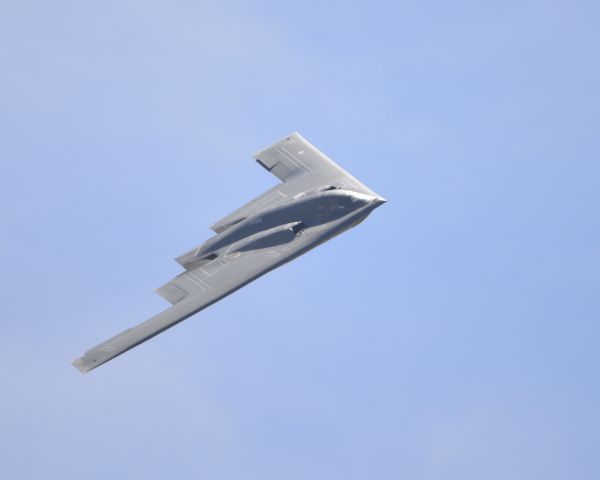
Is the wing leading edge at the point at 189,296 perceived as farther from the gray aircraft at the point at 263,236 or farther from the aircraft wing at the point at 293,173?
the aircraft wing at the point at 293,173

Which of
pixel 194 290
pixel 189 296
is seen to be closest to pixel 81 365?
pixel 189 296

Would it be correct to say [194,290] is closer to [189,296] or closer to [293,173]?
[189,296]

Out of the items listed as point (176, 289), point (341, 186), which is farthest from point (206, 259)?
point (341, 186)

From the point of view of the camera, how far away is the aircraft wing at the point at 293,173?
62281 mm

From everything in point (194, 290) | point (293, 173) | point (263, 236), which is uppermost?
point (293, 173)

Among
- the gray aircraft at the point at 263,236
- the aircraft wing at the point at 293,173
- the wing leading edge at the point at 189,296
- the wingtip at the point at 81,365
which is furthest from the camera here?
the aircraft wing at the point at 293,173

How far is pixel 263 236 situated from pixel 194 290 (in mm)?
4007

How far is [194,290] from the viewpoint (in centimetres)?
5784

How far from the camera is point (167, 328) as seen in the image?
2202 inches

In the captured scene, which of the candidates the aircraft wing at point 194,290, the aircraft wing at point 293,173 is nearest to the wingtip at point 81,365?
the aircraft wing at point 194,290

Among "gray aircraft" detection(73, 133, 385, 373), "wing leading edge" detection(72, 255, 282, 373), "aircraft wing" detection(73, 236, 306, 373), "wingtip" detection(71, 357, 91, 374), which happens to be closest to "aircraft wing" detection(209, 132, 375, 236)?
"gray aircraft" detection(73, 133, 385, 373)

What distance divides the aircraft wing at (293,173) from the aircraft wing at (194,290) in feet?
10.6

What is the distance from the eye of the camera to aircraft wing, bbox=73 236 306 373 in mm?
55406

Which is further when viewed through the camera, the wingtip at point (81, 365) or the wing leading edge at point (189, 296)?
the wing leading edge at point (189, 296)
